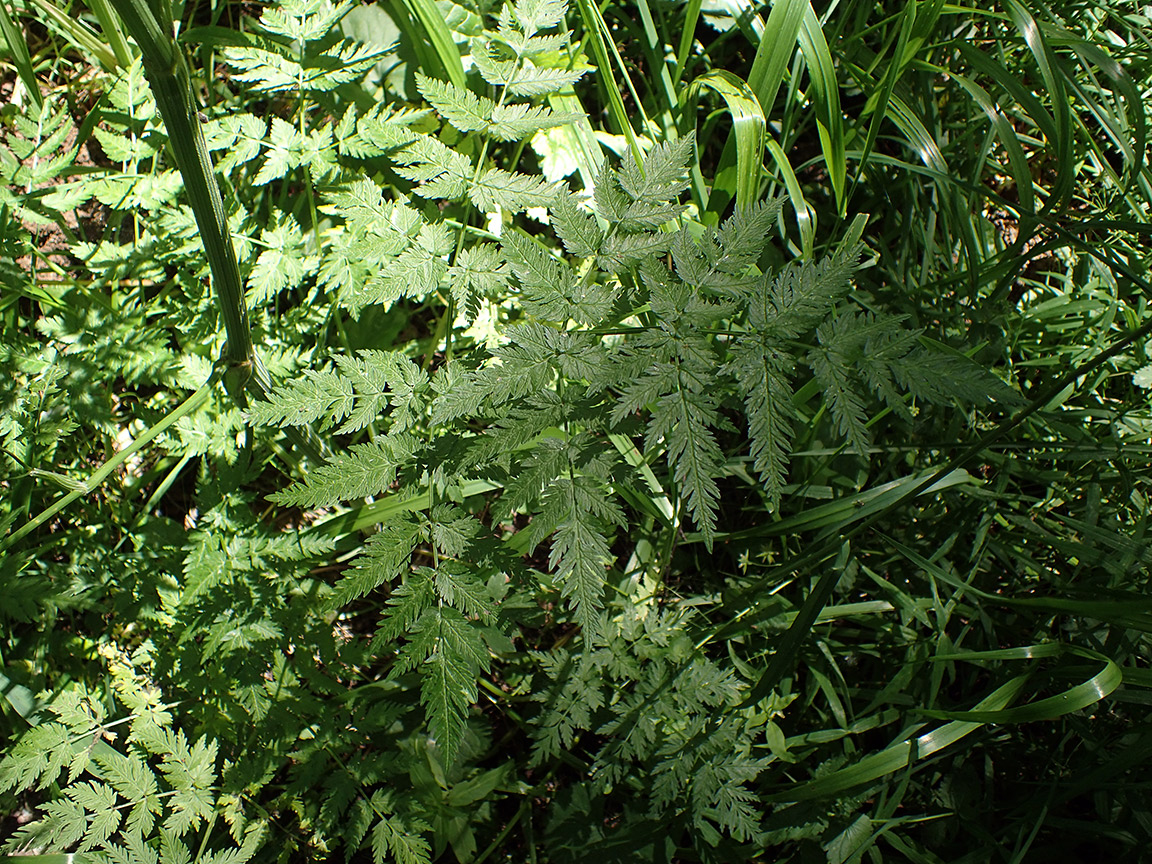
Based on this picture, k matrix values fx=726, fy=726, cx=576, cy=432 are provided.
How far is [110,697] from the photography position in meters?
2.04

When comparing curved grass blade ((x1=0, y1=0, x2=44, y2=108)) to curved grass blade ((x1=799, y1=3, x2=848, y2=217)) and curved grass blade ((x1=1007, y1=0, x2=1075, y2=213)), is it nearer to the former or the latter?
curved grass blade ((x1=799, y1=3, x2=848, y2=217))

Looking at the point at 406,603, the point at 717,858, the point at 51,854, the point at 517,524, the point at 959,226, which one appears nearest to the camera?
the point at 406,603

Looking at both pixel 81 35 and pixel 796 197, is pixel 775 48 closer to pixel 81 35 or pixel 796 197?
pixel 796 197

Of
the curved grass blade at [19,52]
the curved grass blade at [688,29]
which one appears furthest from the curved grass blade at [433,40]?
the curved grass blade at [19,52]

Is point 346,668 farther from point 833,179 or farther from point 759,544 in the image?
point 833,179

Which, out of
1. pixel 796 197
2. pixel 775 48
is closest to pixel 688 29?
pixel 775 48

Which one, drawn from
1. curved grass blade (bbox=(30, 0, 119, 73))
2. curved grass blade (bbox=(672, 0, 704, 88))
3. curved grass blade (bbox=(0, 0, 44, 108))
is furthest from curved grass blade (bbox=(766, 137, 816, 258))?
curved grass blade (bbox=(0, 0, 44, 108))

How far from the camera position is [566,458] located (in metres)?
1.35

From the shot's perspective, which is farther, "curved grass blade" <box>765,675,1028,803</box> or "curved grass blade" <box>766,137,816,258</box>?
"curved grass blade" <box>766,137,816,258</box>

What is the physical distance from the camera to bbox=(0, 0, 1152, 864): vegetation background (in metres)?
1.44

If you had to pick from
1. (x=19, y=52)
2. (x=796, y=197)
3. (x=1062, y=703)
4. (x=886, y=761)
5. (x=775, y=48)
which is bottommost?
(x=886, y=761)

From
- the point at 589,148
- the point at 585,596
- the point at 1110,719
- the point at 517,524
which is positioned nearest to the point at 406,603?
the point at 585,596

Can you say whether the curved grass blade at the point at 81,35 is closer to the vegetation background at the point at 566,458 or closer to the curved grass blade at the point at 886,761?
the vegetation background at the point at 566,458

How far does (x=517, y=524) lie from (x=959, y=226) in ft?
5.66
